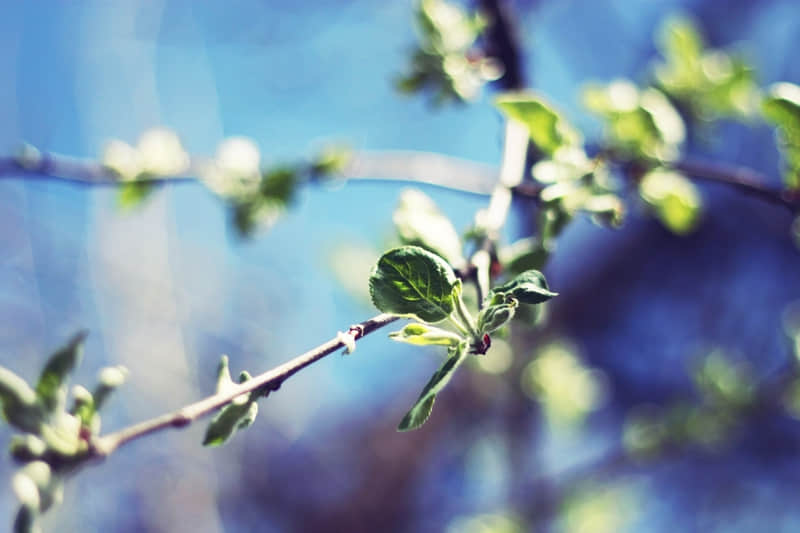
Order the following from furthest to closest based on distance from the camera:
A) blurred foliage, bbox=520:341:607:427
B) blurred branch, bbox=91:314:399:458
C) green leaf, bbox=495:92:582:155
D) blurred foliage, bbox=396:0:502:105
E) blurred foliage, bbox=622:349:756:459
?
blurred foliage, bbox=520:341:607:427
blurred foliage, bbox=622:349:756:459
blurred foliage, bbox=396:0:502:105
green leaf, bbox=495:92:582:155
blurred branch, bbox=91:314:399:458

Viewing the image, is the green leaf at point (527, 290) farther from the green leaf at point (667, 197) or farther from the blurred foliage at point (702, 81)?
the blurred foliage at point (702, 81)

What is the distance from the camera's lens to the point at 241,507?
3.85 meters

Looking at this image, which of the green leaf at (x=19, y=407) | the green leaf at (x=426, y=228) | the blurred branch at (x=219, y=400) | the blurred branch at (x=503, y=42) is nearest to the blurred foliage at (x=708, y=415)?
the blurred branch at (x=503, y=42)

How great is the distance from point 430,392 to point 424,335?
70mm

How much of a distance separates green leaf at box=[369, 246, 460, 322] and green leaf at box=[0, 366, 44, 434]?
0.82 feet

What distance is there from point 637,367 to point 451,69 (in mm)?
3611

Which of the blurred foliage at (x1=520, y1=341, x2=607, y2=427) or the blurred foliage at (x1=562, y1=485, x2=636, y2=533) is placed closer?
the blurred foliage at (x1=520, y1=341, x2=607, y2=427)

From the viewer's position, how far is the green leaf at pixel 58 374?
0.48 metres

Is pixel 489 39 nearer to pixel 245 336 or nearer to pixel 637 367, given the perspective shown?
pixel 245 336

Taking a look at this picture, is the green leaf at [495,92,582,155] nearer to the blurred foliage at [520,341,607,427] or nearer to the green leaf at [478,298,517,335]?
the green leaf at [478,298,517,335]

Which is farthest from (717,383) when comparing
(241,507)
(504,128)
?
(241,507)

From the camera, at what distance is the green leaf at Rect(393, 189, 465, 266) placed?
2.10ft

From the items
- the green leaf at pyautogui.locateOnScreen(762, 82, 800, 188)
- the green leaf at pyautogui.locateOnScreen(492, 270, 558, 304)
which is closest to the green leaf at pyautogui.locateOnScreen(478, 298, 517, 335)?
the green leaf at pyautogui.locateOnScreen(492, 270, 558, 304)

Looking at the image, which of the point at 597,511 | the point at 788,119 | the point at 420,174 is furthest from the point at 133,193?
the point at 597,511
